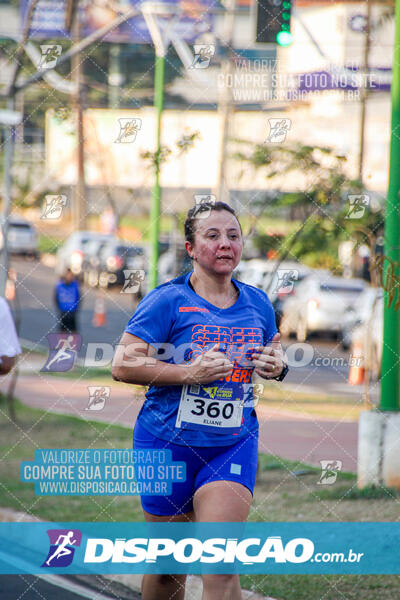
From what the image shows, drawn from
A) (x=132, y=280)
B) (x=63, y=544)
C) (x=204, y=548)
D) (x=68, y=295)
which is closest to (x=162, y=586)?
(x=204, y=548)

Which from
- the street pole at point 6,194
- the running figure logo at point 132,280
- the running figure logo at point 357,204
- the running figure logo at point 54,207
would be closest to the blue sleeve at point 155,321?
the running figure logo at point 132,280

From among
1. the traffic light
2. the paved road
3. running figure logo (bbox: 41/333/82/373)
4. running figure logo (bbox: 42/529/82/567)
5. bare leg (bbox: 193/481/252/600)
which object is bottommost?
the paved road

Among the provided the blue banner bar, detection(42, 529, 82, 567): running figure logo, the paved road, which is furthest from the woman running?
the paved road

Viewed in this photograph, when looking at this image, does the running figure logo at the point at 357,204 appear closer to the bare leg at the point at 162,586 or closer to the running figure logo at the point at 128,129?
the running figure logo at the point at 128,129

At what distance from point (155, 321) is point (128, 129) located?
2214 mm

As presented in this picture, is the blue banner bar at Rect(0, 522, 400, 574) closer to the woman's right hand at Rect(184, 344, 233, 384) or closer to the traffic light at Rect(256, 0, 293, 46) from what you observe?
the woman's right hand at Rect(184, 344, 233, 384)

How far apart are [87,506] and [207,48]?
10.9 feet

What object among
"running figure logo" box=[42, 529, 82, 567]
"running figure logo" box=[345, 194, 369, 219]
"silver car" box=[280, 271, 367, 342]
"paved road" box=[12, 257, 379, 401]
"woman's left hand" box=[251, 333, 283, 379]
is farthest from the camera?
"silver car" box=[280, 271, 367, 342]

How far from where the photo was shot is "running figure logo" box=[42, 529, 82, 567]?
5203mm

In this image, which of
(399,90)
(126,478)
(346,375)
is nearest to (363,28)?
(399,90)

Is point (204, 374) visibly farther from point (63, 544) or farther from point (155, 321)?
point (63, 544)

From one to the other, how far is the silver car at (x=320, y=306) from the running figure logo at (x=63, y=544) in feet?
53.5

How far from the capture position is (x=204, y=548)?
4078 millimetres

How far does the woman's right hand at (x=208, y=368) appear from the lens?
151 inches
